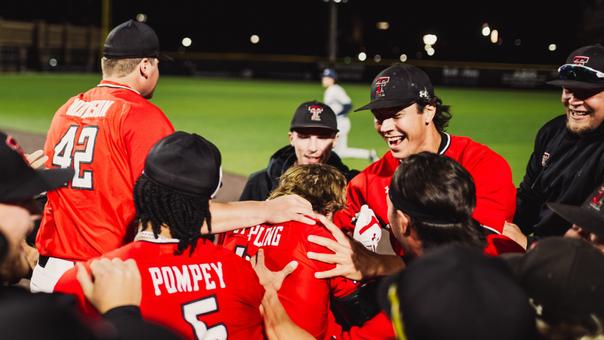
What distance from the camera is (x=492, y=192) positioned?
4.06m

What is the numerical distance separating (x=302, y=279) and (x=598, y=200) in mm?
1408

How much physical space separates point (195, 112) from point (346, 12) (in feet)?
147

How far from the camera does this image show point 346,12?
65.8 m

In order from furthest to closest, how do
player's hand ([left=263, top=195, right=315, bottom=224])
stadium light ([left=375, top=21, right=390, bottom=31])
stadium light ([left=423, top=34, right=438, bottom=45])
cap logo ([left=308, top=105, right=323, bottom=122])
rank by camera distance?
1. stadium light ([left=375, top=21, right=390, bottom=31])
2. stadium light ([left=423, top=34, right=438, bottom=45])
3. cap logo ([left=308, top=105, right=323, bottom=122])
4. player's hand ([left=263, top=195, right=315, bottom=224])

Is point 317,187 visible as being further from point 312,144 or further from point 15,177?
point 312,144

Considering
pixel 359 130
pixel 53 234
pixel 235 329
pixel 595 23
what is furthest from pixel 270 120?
pixel 595 23

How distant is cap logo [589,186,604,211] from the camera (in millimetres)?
3055

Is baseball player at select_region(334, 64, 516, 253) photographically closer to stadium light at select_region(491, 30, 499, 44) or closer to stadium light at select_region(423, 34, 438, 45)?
stadium light at select_region(491, 30, 499, 44)

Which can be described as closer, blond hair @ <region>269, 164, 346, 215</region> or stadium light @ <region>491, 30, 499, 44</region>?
blond hair @ <region>269, 164, 346, 215</region>

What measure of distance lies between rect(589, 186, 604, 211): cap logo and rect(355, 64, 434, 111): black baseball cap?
1339 millimetres

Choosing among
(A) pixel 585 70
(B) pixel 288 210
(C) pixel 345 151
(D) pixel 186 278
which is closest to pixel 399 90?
(B) pixel 288 210

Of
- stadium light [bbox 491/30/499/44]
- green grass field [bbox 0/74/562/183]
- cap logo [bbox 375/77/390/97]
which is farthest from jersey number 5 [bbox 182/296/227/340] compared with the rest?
stadium light [bbox 491/30/499/44]

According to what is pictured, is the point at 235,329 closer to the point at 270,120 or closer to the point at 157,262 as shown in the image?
the point at 157,262

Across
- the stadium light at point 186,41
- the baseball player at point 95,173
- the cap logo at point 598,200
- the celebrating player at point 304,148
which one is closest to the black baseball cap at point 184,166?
the baseball player at point 95,173
